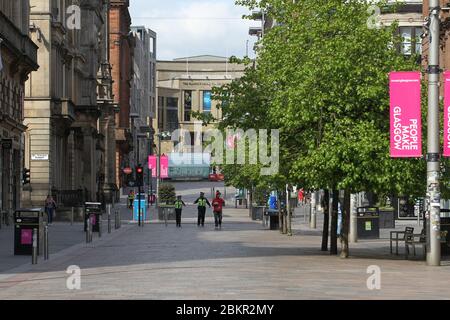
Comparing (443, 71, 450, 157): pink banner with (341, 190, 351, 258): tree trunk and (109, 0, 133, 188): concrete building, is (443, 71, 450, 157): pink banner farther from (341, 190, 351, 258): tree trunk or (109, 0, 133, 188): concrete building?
(109, 0, 133, 188): concrete building

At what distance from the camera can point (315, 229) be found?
5544 cm

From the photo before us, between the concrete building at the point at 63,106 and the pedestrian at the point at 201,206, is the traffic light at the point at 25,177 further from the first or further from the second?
the concrete building at the point at 63,106

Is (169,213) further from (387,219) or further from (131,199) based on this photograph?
(131,199)

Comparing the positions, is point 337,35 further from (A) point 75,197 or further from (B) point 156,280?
(A) point 75,197

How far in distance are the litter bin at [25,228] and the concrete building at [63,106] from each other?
122 feet

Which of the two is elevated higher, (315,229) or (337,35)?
(337,35)

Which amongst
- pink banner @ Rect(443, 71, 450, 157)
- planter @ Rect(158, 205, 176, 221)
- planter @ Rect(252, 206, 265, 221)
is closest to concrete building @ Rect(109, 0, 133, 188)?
planter @ Rect(252, 206, 265, 221)

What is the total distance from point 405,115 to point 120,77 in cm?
11545

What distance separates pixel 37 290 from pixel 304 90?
39.7 ft

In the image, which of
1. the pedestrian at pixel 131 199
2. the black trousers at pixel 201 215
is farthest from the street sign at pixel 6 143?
the pedestrian at pixel 131 199

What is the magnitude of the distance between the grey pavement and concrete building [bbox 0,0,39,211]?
16780 millimetres

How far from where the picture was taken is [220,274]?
23422mm

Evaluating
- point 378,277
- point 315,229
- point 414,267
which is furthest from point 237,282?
point 315,229

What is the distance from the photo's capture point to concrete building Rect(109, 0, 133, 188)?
13825cm
